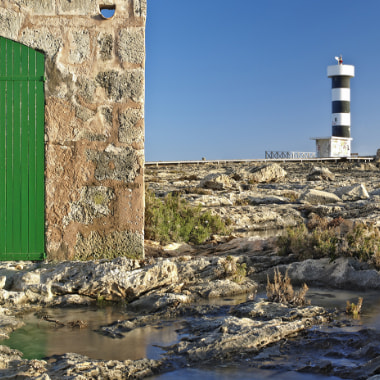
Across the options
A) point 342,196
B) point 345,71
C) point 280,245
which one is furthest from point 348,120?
point 280,245

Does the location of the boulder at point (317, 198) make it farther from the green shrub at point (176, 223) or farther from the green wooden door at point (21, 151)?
the green wooden door at point (21, 151)

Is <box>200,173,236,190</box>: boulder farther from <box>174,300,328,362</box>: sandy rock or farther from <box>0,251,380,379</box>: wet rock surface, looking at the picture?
<box>174,300,328,362</box>: sandy rock

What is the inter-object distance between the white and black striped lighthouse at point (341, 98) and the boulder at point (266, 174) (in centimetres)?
3389

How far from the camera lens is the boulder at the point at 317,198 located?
14.8 m

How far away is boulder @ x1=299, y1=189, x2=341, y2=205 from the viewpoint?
48.6ft

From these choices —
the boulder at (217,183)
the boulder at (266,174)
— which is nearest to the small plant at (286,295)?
the boulder at (217,183)

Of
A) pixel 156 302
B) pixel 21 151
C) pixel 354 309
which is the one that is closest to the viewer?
pixel 354 309

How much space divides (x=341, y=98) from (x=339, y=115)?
5.98 feet

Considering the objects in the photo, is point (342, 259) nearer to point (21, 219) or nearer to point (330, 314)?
point (330, 314)

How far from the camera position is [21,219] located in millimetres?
6680

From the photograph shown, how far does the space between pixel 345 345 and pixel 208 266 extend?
Result: 102 inches

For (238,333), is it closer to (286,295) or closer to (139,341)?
(139,341)

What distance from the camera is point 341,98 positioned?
54375 mm

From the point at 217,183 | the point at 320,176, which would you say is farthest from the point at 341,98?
the point at 217,183
